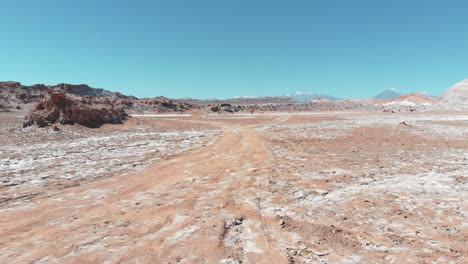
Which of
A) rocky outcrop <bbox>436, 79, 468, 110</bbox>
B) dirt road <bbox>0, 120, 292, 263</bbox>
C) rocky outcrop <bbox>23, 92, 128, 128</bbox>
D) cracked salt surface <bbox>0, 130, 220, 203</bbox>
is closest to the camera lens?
dirt road <bbox>0, 120, 292, 263</bbox>

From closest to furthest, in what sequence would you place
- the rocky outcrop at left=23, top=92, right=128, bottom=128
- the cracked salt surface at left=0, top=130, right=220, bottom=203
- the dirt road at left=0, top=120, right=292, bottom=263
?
the dirt road at left=0, top=120, right=292, bottom=263 → the cracked salt surface at left=0, top=130, right=220, bottom=203 → the rocky outcrop at left=23, top=92, right=128, bottom=128

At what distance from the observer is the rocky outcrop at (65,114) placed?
30172 mm

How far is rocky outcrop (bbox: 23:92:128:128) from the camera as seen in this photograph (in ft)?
99.0

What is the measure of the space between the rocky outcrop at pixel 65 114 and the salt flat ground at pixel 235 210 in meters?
17.5

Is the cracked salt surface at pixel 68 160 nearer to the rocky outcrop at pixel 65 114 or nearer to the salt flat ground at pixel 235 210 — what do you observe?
the salt flat ground at pixel 235 210

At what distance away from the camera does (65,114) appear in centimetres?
3119

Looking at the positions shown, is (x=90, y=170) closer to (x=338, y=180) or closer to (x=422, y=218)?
(x=338, y=180)

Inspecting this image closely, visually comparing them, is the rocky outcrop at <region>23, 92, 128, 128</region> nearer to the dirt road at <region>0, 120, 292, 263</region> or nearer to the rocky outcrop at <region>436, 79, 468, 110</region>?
the dirt road at <region>0, 120, 292, 263</region>

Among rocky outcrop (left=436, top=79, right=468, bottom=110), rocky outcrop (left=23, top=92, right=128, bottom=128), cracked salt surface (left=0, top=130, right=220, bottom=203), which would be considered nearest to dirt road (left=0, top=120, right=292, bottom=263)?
cracked salt surface (left=0, top=130, right=220, bottom=203)

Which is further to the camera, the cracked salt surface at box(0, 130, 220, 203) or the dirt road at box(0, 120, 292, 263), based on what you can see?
the cracked salt surface at box(0, 130, 220, 203)

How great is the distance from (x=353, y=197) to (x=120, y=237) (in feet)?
19.7

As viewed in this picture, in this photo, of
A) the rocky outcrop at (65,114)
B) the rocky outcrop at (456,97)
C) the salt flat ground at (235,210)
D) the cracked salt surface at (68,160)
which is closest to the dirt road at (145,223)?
the salt flat ground at (235,210)

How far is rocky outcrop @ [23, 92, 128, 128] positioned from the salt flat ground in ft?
57.3

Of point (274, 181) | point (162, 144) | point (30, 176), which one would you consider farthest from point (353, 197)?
point (162, 144)
